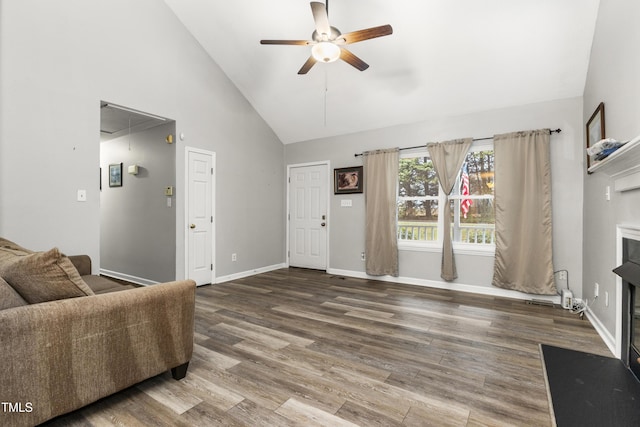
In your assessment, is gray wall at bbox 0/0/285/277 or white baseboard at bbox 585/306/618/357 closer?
white baseboard at bbox 585/306/618/357

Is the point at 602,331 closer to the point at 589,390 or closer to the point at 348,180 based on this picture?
the point at 589,390

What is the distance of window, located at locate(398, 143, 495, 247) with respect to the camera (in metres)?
4.44

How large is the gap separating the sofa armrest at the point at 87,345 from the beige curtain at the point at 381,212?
3.55 metres

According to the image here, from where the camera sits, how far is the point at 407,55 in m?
3.98

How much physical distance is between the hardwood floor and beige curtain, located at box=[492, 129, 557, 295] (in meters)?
0.38

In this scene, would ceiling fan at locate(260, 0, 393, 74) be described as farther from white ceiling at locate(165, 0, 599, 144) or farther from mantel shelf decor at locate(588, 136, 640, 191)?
mantel shelf decor at locate(588, 136, 640, 191)

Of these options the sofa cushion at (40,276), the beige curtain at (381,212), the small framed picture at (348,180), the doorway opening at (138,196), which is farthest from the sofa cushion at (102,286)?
the small framed picture at (348,180)

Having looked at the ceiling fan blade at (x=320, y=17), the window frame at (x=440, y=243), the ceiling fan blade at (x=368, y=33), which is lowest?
the window frame at (x=440, y=243)

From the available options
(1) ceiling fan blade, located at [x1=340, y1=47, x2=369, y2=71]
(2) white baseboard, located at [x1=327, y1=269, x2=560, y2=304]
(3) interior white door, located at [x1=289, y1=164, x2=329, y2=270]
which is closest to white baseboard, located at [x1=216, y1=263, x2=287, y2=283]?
(3) interior white door, located at [x1=289, y1=164, x2=329, y2=270]

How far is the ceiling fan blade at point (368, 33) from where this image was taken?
2727 millimetres

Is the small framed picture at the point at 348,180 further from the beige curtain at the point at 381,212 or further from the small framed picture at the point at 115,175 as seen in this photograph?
the small framed picture at the point at 115,175

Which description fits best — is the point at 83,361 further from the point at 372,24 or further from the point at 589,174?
the point at 589,174

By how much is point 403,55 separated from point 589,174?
8.38 feet

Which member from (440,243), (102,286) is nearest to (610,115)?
(440,243)
